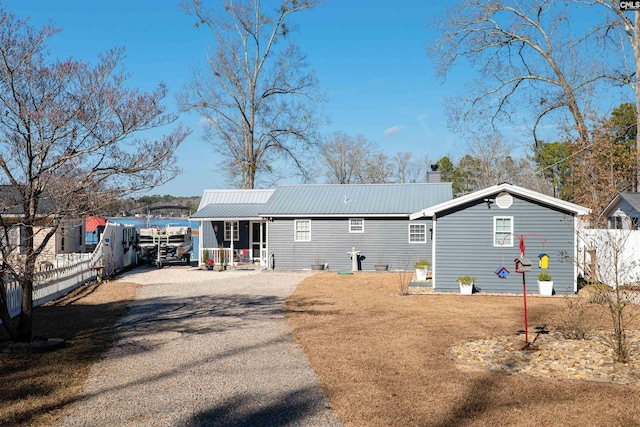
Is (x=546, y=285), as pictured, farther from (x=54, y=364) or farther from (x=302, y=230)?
(x=54, y=364)

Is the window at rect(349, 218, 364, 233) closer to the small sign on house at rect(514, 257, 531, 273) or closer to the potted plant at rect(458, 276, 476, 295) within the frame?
the potted plant at rect(458, 276, 476, 295)

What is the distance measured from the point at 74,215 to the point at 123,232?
16598 millimetres

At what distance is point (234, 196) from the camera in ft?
93.9

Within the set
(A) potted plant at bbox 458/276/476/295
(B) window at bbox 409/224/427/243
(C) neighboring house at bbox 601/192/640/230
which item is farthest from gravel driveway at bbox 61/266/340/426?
(C) neighboring house at bbox 601/192/640/230

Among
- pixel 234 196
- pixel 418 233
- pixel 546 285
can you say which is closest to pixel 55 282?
pixel 418 233

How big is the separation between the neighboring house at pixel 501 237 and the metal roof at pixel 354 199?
5625 mm

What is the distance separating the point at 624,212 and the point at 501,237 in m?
6.98

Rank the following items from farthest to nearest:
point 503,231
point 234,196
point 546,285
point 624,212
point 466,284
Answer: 1. point 234,196
2. point 624,212
3. point 503,231
4. point 466,284
5. point 546,285

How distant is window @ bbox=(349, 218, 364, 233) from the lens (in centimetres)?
2334

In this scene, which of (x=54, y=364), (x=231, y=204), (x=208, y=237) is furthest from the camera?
(x=231, y=204)

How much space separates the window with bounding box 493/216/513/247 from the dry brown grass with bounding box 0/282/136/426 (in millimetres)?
10817

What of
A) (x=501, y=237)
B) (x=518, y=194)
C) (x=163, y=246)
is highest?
(x=518, y=194)

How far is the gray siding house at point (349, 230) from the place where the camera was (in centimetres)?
2292

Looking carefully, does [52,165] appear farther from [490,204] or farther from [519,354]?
[490,204]
